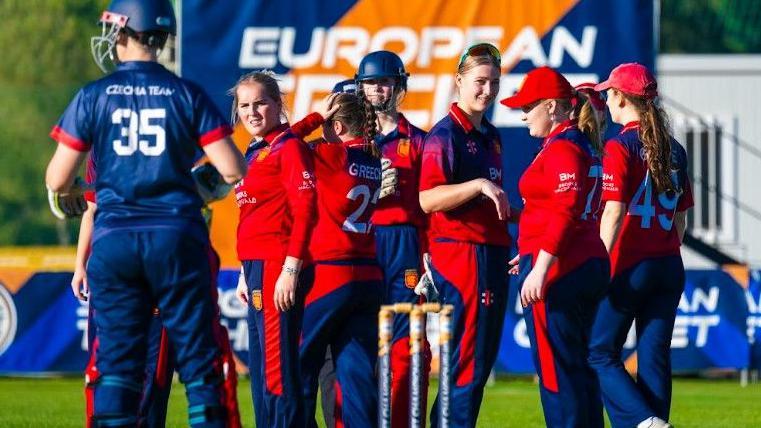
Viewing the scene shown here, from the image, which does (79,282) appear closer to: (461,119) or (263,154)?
(263,154)

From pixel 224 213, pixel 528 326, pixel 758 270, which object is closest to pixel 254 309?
pixel 528 326

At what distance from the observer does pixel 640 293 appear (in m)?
9.87

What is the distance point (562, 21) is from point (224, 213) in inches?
160

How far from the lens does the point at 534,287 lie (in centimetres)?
849

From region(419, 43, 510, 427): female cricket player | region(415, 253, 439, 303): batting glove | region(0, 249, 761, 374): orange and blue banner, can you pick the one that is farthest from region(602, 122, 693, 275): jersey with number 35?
region(0, 249, 761, 374): orange and blue banner

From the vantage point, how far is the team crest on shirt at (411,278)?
33.9 ft

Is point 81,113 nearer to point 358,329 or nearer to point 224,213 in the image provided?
point 358,329

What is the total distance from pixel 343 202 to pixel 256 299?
70 centimetres

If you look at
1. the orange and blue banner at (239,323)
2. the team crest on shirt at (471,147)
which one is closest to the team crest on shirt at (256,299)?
the team crest on shirt at (471,147)

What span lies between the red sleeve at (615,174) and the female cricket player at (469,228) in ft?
2.11

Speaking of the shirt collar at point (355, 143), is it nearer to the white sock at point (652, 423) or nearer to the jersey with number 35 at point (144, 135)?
the jersey with number 35 at point (144, 135)

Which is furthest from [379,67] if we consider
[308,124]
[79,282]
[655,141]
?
[79,282]

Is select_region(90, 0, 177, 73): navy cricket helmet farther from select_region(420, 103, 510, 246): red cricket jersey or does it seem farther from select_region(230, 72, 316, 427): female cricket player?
select_region(420, 103, 510, 246): red cricket jersey

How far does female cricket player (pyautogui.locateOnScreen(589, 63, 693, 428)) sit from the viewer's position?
970 centimetres
